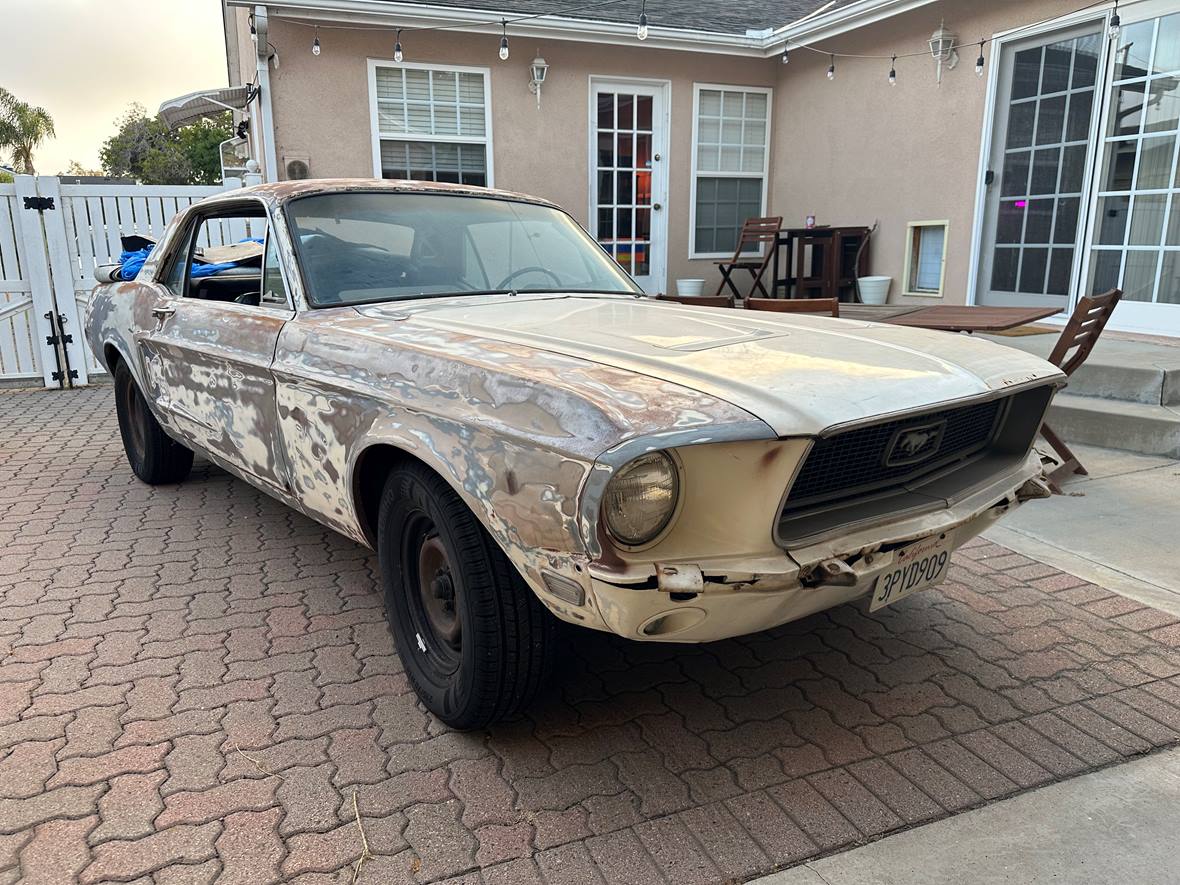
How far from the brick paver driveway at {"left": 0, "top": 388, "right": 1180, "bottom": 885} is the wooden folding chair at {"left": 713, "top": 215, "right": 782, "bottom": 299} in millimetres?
6635

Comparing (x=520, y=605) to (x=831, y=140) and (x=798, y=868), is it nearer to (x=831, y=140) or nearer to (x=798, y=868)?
(x=798, y=868)

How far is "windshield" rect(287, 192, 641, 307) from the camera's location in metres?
3.02

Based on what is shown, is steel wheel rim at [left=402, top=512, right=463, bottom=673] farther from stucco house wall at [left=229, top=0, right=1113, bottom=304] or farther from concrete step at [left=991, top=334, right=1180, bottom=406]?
stucco house wall at [left=229, top=0, right=1113, bottom=304]

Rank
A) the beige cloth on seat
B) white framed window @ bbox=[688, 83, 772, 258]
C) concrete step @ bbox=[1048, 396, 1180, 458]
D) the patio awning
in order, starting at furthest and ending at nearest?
the patio awning, white framed window @ bbox=[688, 83, 772, 258], the beige cloth on seat, concrete step @ bbox=[1048, 396, 1180, 458]

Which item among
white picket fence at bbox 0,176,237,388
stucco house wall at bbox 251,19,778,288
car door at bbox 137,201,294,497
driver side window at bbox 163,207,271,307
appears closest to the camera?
car door at bbox 137,201,294,497

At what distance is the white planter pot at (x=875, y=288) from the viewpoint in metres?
9.05

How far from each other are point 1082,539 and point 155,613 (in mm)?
3915

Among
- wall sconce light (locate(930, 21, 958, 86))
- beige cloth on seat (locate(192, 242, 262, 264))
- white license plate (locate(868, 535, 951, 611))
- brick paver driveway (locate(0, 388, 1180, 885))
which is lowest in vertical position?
brick paver driveway (locate(0, 388, 1180, 885))

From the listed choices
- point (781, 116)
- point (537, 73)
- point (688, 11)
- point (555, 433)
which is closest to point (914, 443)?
point (555, 433)

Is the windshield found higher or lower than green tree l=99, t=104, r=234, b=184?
lower

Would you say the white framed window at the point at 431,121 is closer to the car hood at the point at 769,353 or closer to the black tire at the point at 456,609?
the car hood at the point at 769,353

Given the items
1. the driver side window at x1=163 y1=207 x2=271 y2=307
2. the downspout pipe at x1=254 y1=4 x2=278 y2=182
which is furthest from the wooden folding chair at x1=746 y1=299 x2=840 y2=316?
the downspout pipe at x1=254 y1=4 x2=278 y2=182

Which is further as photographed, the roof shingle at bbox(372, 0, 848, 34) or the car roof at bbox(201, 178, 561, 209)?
the roof shingle at bbox(372, 0, 848, 34)

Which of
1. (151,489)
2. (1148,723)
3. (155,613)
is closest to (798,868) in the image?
(1148,723)
